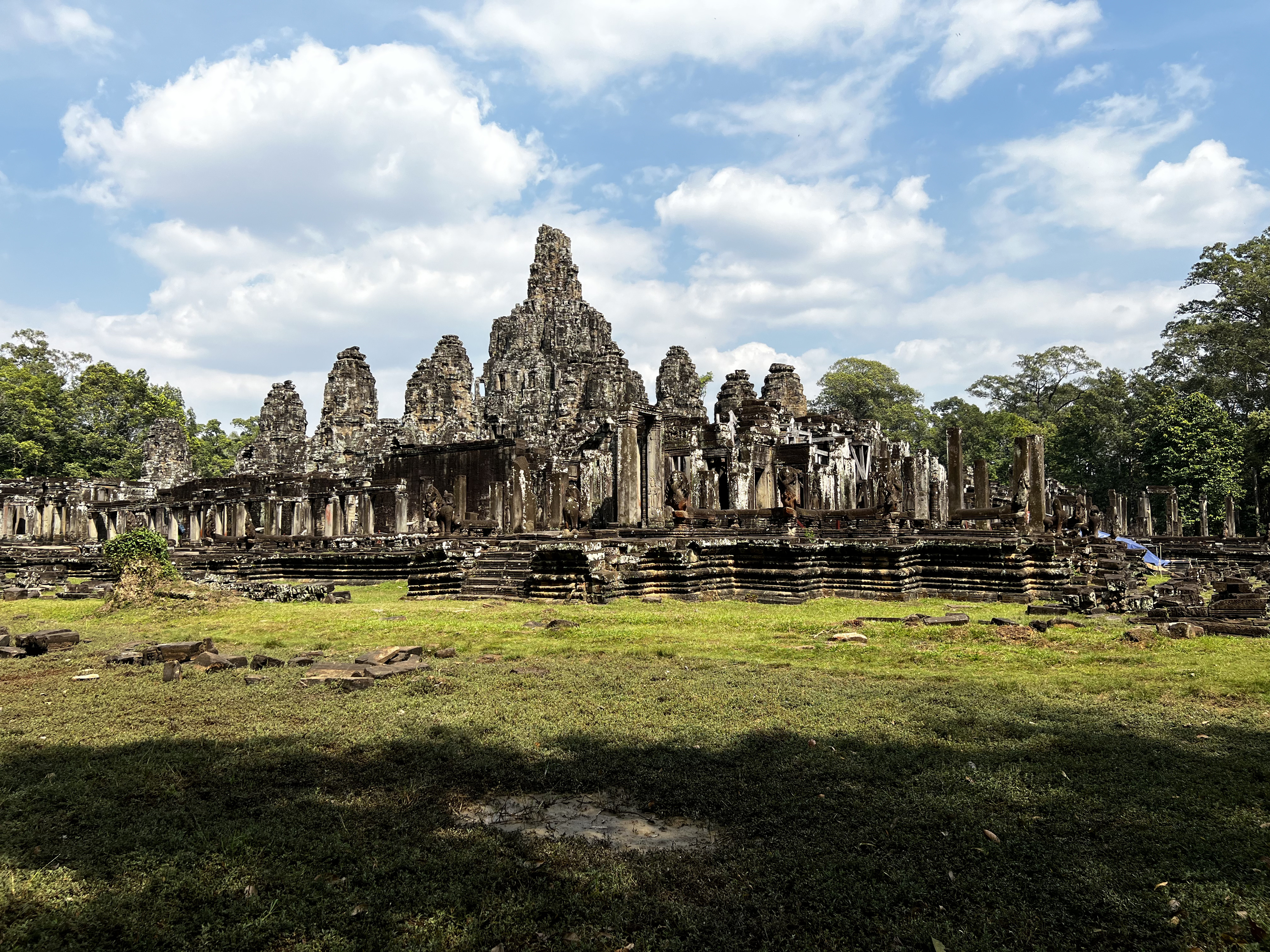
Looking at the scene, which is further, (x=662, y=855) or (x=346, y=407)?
(x=346, y=407)

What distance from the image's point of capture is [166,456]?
4419 centimetres

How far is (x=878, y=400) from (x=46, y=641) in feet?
240

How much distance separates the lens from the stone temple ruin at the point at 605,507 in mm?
14719

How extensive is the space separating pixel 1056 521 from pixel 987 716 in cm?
2086

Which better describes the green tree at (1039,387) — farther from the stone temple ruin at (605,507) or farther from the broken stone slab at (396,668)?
the broken stone slab at (396,668)

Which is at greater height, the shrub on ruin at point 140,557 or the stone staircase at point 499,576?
the shrub on ruin at point 140,557

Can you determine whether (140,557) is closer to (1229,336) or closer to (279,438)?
(279,438)

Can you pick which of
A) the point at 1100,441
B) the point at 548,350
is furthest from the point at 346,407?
the point at 1100,441

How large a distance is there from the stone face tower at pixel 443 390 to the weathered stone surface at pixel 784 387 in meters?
18.9

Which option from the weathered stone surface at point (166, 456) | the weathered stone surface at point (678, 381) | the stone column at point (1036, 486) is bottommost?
the stone column at point (1036, 486)

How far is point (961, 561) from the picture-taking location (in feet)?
48.1

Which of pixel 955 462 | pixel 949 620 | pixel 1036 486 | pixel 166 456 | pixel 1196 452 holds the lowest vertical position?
pixel 949 620

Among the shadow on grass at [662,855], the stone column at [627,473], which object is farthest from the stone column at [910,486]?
the shadow on grass at [662,855]

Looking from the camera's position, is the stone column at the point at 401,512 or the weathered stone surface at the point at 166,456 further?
the weathered stone surface at the point at 166,456
